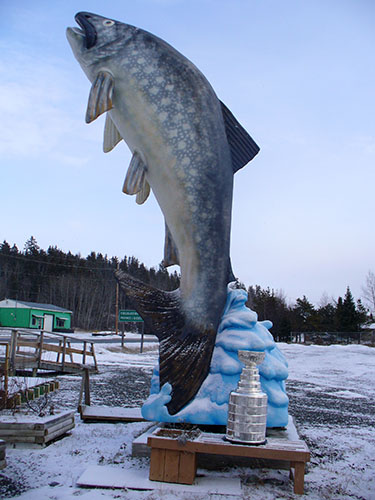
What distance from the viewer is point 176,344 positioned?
4.09 metres

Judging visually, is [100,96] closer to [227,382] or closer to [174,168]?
[174,168]

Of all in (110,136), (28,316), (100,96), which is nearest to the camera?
(100,96)

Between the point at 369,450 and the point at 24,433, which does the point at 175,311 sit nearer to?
the point at 24,433

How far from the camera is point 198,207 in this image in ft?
13.8

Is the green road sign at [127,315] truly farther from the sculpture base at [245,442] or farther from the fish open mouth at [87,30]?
the sculpture base at [245,442]

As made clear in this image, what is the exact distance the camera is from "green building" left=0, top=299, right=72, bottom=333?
3322 cm

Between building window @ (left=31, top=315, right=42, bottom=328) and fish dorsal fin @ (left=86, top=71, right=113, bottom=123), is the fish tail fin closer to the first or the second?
fish dorsal fin @ (left=86, top=71, right=113, bottom=123)

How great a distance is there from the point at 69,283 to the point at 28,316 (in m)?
22.2

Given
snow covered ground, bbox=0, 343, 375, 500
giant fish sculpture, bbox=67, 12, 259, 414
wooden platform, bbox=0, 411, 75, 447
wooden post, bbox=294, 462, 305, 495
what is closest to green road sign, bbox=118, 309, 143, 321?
snow covered ground, bbox=0, 343, 375, 500

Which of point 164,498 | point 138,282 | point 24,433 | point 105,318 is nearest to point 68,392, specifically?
point 24,433

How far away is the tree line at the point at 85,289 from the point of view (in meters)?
47.6

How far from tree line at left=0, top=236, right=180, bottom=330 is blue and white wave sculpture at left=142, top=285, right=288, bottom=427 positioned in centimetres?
4527

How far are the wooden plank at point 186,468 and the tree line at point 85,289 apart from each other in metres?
40.6

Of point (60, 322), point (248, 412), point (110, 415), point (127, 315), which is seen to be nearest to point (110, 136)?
point (248, 412)
